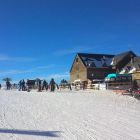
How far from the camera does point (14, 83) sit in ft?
155

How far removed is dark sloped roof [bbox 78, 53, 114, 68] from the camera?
2119 inches

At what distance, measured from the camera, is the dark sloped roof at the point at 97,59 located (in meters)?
53.8

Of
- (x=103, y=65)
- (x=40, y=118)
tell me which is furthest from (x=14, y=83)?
(x=40, y=118)

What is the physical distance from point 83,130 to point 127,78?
→ 113ft

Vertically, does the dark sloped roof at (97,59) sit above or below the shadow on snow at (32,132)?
above

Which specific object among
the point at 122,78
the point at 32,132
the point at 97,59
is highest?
the point at 97,59

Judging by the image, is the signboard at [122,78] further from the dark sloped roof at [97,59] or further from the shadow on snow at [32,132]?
the shadow on snow at [32,132]

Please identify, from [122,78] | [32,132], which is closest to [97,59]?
[122,78]

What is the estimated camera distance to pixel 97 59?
56.1 meters

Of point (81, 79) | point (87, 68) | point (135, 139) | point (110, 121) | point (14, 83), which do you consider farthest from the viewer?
point (81, 79)

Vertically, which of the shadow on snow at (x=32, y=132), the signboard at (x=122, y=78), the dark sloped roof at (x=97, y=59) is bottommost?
the shadow on snow at (x=32, y=132)

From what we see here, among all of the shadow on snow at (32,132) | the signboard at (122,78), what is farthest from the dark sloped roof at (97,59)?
the shadow on snow at (32,132)

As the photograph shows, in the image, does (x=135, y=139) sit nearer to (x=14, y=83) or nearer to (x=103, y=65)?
(x=14, y=83)

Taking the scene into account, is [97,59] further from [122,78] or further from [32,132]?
[32,132]
